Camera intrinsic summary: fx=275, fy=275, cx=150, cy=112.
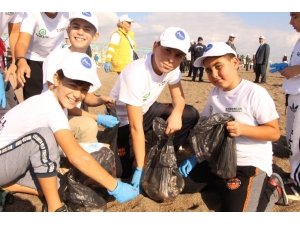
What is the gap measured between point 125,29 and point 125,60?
0.62 meters

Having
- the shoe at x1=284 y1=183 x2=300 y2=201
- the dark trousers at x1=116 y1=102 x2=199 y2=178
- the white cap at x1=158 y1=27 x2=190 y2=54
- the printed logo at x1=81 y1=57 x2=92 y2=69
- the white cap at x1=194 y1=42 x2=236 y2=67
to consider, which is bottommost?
the shoe at x1=284 y1=183 x2=300 y2=201

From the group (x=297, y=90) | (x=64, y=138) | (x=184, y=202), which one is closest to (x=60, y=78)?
(x=64, y=138)

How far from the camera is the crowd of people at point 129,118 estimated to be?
174 cm

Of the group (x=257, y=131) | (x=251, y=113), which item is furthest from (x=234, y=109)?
(x=257, y=131)

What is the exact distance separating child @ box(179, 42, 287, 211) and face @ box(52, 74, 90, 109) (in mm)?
918

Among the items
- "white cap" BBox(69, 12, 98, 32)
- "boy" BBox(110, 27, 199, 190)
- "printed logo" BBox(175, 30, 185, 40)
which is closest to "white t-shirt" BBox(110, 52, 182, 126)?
"boy" BBox(110, 27, 199, 190)

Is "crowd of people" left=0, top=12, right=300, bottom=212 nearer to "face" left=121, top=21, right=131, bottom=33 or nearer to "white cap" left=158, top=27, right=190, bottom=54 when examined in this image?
"white cap" left=158, top=27, right=190, bottom=54

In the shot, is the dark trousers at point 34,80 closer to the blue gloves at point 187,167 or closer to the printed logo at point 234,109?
the blue gloves at point 187,167

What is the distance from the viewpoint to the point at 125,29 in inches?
219

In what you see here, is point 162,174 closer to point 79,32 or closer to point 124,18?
point 79,32

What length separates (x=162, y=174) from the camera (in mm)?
2062

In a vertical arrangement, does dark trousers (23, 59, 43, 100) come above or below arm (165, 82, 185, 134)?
above

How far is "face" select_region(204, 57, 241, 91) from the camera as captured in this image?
6.55 feet

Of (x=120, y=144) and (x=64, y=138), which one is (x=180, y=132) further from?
(x=64, y=138)
